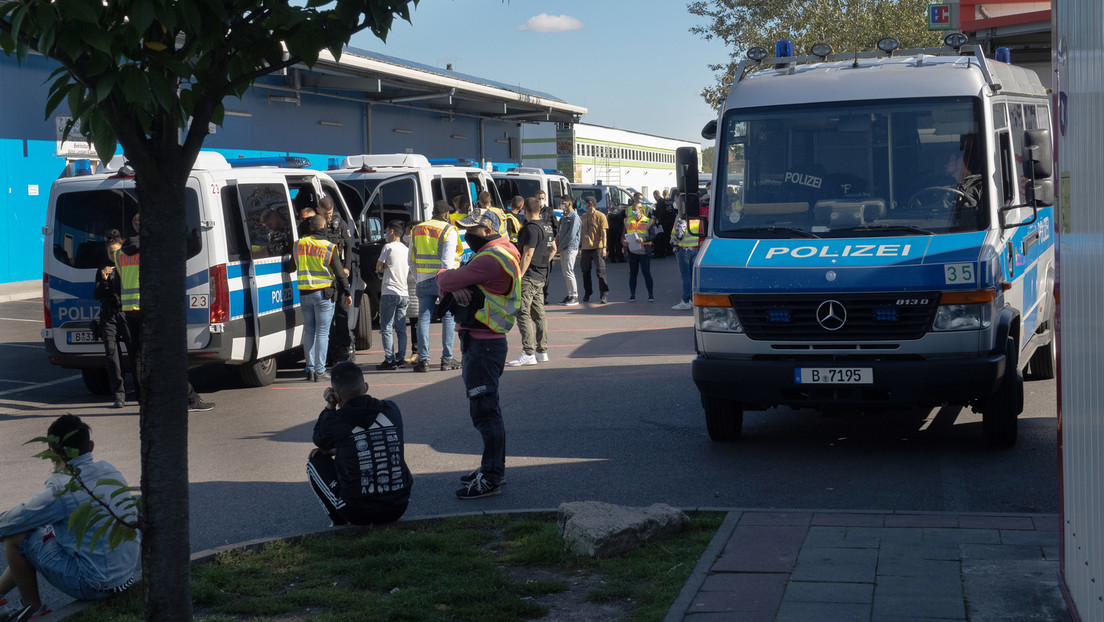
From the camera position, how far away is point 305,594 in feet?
18.2

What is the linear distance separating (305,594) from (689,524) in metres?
2.20

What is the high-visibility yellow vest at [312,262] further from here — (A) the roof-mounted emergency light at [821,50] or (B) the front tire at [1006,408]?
(B) the front tire at [1006,408]

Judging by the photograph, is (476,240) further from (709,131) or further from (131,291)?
(131,291)

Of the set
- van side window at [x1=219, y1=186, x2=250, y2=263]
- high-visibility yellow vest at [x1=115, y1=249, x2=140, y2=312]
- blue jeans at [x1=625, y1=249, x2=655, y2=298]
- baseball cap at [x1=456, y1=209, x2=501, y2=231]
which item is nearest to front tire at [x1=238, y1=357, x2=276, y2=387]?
van side window at [x1=219, y1=186, x2=250, y2=263]

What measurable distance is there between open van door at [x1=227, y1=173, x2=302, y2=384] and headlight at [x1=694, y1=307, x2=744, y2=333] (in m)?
5.61

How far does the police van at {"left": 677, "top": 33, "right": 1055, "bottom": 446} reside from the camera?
7723 mm

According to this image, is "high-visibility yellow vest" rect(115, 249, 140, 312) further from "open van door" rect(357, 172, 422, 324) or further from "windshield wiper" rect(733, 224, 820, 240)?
"open van door" rect(357, 172, 422, 324)

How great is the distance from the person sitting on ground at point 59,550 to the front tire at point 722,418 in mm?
4546

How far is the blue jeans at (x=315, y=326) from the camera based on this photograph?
12539mm

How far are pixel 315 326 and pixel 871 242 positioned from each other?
22.3 ft

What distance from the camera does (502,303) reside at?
7707 millimetres

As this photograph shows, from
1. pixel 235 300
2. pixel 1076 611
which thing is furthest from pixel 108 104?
pixel 235 300

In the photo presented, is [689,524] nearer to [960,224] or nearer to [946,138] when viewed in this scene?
[960,224]

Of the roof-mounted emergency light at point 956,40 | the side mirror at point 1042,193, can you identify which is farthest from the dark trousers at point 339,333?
the side mirror at point 1042,193
